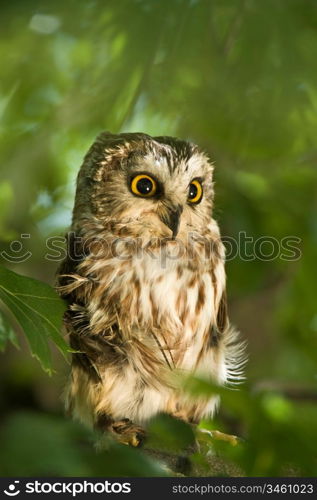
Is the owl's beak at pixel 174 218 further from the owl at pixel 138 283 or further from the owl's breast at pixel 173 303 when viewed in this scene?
the owl's breast at pixel 173 303

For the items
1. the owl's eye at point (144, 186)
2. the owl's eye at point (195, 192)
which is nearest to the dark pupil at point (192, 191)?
the owl's eye at point (195, 192)

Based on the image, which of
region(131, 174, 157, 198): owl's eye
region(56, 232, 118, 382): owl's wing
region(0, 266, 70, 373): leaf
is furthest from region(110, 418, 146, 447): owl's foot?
region(131, 174, 157, 198): owl's eye

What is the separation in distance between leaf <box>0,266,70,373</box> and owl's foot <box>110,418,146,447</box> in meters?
0.64

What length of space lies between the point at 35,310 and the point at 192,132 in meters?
1.36

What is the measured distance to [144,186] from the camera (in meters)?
2.67

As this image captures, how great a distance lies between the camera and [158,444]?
6.82ft

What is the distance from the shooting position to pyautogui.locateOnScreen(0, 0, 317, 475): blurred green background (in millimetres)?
1631

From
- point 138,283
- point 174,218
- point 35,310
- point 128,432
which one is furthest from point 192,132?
point 35,310

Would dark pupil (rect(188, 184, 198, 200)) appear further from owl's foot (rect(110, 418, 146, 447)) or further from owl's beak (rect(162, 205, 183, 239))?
owl's foot (rect(110, 418, 146, 447))

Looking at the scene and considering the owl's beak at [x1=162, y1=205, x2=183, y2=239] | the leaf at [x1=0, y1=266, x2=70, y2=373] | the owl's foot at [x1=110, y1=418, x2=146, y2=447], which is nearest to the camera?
the leaf at [x1=0, y1=266, x2=70, y2=373]

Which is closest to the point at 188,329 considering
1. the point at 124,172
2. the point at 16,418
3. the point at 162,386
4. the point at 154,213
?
the point at 162,386

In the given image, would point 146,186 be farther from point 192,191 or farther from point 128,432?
point 128,432

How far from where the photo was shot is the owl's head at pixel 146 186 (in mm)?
2621

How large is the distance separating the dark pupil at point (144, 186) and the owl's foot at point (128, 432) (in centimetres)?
83
